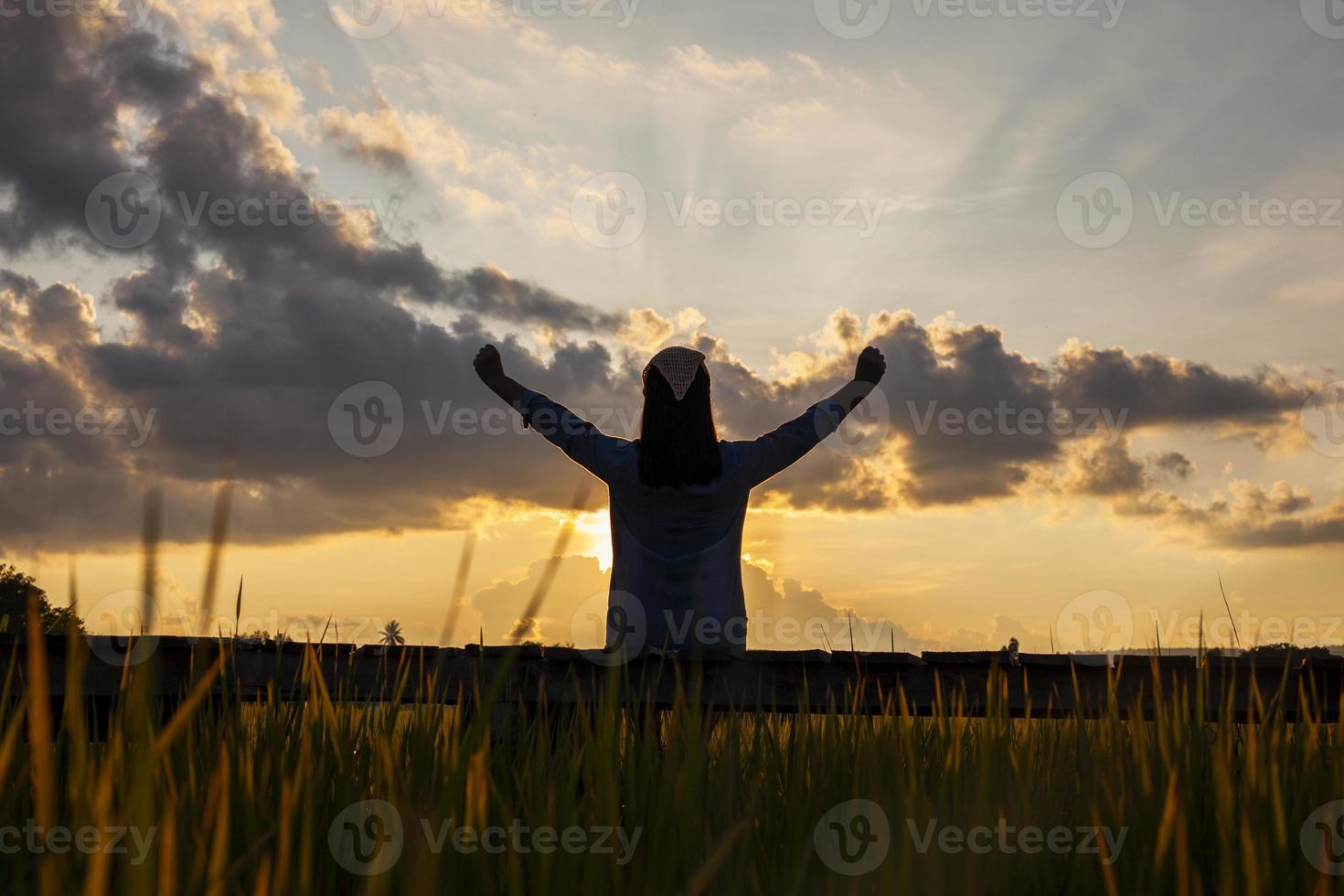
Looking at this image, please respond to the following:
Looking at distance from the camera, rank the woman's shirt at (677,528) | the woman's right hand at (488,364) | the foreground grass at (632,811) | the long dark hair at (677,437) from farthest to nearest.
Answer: the woman's right hand at (488,364), the woman's shirt at (677,528), the long dark hair at (677,437), the foreground grass at (632,811)

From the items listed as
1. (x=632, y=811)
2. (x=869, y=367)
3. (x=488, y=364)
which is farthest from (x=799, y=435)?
(x=632, y=811)

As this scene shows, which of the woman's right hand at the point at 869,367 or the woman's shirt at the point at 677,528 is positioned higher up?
the woman's right hand at the point at 869,367

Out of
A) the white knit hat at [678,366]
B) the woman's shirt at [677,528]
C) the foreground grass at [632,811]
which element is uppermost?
the white knit hat at [678,366]

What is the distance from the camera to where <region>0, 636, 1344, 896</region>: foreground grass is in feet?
6.23

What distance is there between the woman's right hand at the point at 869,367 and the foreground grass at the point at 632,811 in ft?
8.82

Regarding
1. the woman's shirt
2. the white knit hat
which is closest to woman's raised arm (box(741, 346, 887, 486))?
the woman's shirt

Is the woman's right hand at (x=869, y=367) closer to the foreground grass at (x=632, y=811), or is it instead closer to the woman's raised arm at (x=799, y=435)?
the woman's raised arm at (x=799, y=435)

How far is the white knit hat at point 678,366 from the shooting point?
211 inches

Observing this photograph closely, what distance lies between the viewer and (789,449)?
5656 mm

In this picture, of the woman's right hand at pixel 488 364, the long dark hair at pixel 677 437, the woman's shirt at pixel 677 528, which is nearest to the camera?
the long dark hair at pixel 677 437

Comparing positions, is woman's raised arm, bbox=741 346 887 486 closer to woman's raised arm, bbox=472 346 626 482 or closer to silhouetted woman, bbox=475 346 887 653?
silhouetted woman, bbox=475 346 887 653

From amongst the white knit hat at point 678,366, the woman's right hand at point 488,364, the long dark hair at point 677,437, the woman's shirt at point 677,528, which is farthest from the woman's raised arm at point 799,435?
the woman's right hand at point 488,364

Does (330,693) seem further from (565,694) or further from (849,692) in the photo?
(849,692)

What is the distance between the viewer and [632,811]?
2.64m
